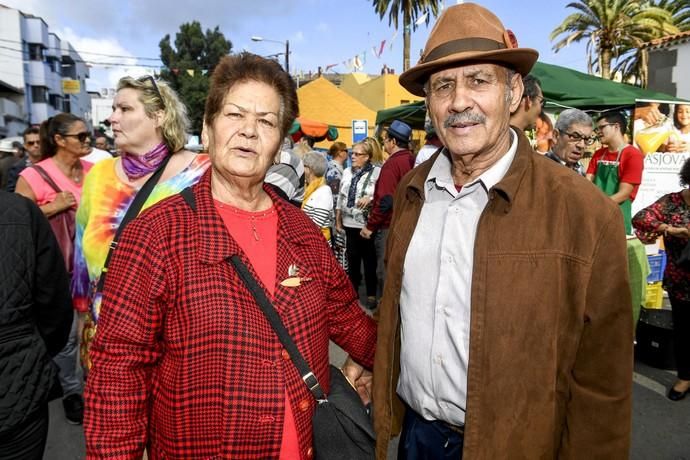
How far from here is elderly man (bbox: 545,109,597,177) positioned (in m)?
4.23

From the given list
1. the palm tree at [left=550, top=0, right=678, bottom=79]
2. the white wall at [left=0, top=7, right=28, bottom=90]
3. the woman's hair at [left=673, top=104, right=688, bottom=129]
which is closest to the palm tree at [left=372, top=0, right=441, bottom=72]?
the palm tree at [left=550, top=0, right=678, bottom=79]

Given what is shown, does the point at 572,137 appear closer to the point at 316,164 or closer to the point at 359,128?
the point at 316,164

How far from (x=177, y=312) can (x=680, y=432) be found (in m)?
3.93

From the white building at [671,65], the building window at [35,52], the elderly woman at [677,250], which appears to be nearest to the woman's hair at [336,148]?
the elderly woman at [677,250]

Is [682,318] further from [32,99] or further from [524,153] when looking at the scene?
[32,99]

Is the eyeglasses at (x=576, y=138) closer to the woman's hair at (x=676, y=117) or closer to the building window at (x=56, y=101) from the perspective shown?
the woman's hair at (x=676, y=117)

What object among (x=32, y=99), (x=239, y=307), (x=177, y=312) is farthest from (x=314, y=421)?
(x=32, y=99)

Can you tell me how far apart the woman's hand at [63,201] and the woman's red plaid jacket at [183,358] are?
8.84 feet

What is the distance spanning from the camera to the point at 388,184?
582 centimetres

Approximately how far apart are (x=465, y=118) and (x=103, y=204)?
1.90 m

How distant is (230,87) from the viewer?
5.95 feet

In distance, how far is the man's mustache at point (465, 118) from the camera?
184 centimetres

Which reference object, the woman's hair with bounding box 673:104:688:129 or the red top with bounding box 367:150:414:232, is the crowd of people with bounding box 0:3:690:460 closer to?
the red top with bounding box 367:150:414:232

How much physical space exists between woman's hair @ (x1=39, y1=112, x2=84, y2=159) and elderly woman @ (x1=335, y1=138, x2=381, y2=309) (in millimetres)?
3478
